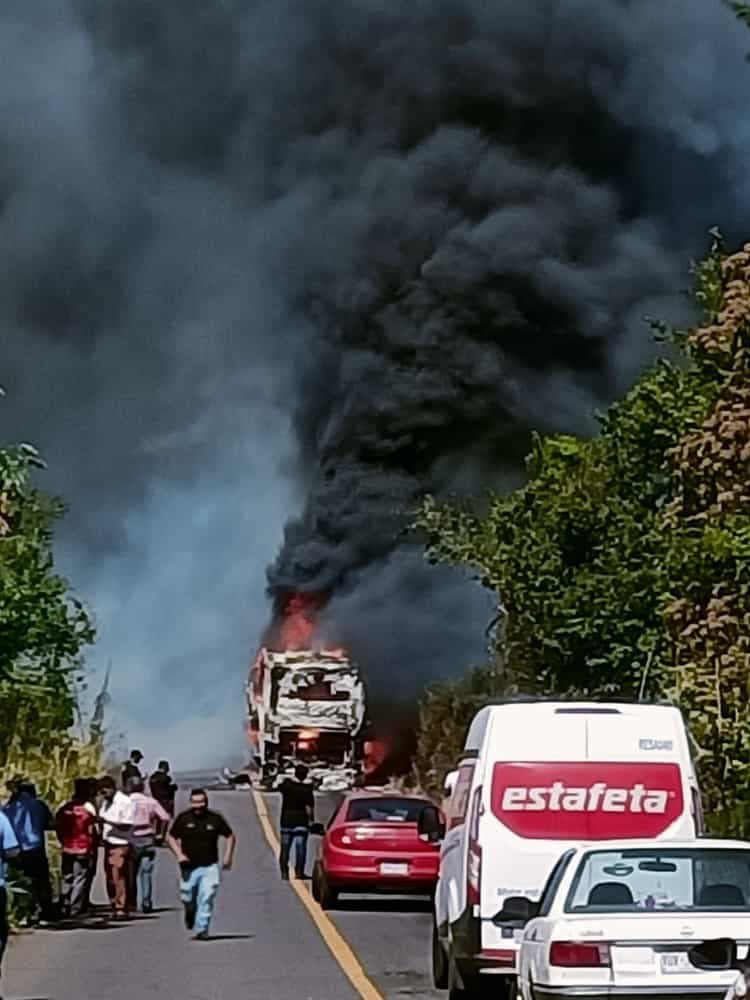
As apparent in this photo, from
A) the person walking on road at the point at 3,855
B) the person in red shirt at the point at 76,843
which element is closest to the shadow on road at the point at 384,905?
the person in red shirt at the point at 76,843

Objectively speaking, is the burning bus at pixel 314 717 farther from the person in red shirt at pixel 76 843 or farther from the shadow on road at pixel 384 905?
the person in red shirt at pixel 76 843

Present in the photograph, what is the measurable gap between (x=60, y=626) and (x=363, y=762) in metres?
26.5

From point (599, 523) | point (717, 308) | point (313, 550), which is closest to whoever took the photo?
point (717, 308)

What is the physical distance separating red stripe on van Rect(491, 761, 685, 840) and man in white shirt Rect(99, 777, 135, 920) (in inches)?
353

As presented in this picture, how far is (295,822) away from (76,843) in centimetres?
638

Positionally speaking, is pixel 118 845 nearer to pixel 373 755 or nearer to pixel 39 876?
pixel 39 876

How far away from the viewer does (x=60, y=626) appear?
23359 mm

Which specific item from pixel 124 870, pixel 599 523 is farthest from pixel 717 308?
pixel 124 870

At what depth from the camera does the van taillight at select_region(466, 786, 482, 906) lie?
583 inches

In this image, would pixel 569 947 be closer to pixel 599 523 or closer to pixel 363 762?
pixel 599 523

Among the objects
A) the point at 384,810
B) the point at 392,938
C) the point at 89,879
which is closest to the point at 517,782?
the point at 392,938

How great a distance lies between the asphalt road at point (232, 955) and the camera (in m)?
16.7

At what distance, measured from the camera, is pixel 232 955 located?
1956 centimetres

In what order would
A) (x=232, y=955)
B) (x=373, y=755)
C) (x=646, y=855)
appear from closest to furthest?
1. (x=646, y=855)
2. (x=232, y=955)
3. (x=373, y=755)
